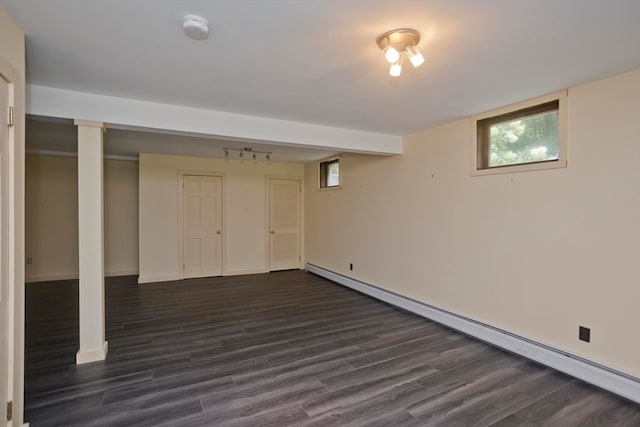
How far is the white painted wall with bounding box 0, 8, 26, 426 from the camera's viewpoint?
1.61m

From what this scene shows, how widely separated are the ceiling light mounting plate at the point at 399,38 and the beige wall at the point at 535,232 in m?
1.76

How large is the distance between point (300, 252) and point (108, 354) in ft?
14.7

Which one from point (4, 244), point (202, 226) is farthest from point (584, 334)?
point (202, 226)

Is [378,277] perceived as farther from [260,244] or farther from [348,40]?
[348,40]

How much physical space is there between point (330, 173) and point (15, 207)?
5.04m

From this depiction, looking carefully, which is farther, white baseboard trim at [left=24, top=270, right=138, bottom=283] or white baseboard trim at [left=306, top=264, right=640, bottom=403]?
white baseboard trim at [left=24, top=270, right=138, bottom=283]

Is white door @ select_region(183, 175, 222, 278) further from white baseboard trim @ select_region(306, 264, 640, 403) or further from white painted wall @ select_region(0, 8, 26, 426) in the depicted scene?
white painted wall @ select_region(0, 8, 26, 426)

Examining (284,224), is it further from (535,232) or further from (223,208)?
(535,232)

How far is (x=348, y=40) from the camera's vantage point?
5.91ft

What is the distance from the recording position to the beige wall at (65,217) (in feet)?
18.6

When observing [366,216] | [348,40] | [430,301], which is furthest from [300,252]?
[348,40]

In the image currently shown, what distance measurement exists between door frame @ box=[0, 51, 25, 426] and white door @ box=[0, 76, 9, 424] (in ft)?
0.07

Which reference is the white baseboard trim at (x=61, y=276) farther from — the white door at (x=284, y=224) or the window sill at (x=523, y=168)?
the window sill at (x=523, y=168)

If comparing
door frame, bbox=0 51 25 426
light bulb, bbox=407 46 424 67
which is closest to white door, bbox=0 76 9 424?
door frame, bbox=0 51 25 426
